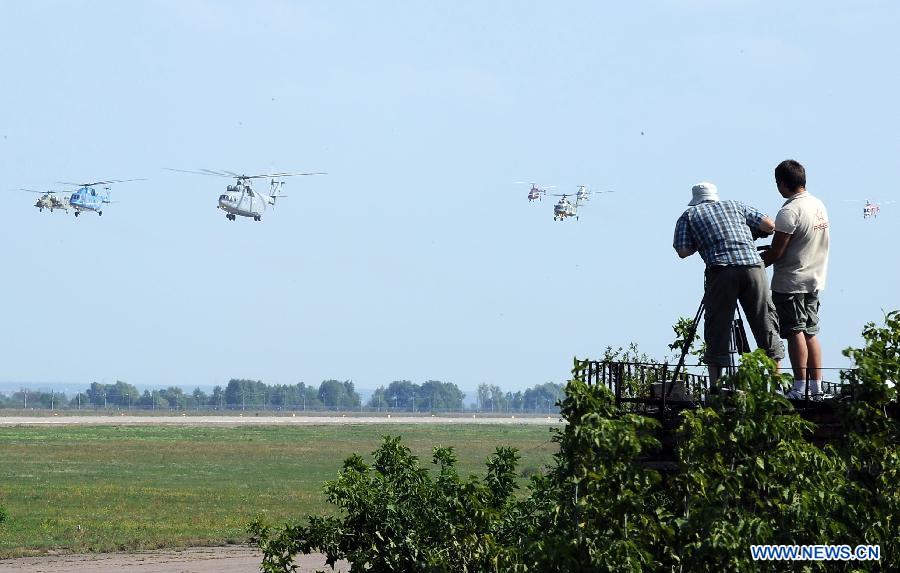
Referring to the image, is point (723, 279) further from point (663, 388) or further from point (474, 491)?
point (474, 491)

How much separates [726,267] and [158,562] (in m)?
26.7

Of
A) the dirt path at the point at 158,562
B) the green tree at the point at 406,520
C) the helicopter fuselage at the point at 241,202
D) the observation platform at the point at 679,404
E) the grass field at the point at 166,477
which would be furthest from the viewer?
the helicopter fuselage at the point at 241,202

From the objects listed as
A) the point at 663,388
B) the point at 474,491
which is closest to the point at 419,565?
the point at 474,491

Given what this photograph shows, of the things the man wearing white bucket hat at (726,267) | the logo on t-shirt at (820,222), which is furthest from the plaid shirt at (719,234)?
the logo on t-shirt at (820,222)

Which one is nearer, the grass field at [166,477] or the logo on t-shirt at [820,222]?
the logo on t-shirt at [820,222]

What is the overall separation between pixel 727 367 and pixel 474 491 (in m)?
6.19

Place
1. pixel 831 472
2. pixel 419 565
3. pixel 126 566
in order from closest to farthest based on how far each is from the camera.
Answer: pixel 831 472, pixel 419 565, pixel 126 566

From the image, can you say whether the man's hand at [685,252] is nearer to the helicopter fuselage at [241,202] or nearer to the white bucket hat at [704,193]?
the white bucket hat at [704,193]

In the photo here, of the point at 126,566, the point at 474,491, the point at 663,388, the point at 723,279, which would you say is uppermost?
the point at 723,279

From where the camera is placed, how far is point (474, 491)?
723 inches

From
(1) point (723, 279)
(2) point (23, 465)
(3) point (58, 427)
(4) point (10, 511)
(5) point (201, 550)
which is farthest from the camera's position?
(3) point (58, 427)

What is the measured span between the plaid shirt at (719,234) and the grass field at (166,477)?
28.8 meters

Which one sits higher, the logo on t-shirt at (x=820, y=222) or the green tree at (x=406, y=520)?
the logo on t-shirt at (x=820, y=222)

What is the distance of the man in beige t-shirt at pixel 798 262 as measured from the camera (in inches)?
516
